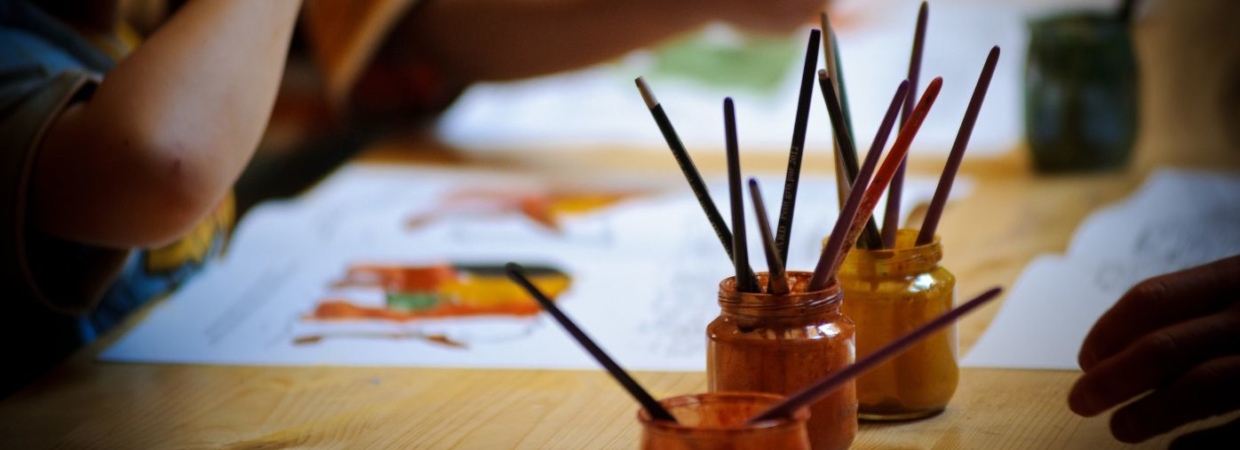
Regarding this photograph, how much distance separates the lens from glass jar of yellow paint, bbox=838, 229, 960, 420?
479mm

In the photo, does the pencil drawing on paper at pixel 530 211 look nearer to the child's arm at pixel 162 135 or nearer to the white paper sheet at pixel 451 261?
the white paper sheet at pixel 451 261

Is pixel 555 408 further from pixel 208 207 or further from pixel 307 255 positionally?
pixel 307 255

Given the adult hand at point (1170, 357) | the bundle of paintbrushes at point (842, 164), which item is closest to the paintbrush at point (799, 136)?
the bundle of paintbrushes at point (842, 164)

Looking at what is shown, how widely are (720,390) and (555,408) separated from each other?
0.12 metres

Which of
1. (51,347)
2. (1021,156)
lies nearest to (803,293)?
(51,347)

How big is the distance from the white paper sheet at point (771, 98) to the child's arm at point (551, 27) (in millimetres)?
39

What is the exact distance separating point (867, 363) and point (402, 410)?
0.25m

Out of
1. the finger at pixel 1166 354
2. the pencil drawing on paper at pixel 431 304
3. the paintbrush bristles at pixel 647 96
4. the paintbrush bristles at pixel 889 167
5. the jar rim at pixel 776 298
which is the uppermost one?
the paintbrush bristles at pixel 647 96

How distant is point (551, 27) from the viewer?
120 cm

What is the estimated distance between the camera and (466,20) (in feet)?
4.08

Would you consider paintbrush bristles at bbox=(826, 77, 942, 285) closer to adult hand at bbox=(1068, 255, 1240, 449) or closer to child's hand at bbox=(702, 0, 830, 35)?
adult hand at bbox=(1068, 255, 1240, 449)

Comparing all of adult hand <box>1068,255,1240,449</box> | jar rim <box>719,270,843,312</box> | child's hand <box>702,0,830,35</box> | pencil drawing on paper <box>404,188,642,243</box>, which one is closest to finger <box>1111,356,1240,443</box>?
adult hand <box>1068,255,1240,449</box>

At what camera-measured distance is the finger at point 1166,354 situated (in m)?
0.41

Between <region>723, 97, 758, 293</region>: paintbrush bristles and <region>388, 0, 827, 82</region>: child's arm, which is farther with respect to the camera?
<region>388, 0, 827, 82</region>: child's arm
